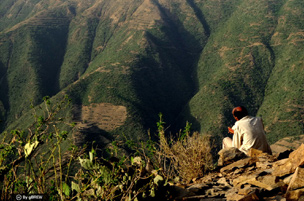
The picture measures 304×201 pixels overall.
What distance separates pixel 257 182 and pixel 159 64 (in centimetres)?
8438

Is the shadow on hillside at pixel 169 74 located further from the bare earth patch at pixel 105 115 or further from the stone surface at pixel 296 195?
the stone surface at pixel 296 195

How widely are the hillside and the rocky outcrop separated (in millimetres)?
33375

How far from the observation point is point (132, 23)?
112 meters

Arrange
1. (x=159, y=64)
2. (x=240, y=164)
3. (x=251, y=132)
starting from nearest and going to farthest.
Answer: (x=240, y=164)
(x=251, y=132)
(x=159, y=64)

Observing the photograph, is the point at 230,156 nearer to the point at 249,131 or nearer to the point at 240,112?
the point at 249,131

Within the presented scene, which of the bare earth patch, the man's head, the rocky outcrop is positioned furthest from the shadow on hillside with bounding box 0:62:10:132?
the rocky outcrop

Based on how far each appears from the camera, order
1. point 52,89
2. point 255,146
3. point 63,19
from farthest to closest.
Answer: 1. point 63,19
2. point 52,89
3. point 255,146

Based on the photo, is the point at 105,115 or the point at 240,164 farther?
the point at 105,115

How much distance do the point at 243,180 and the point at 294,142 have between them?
4664 cm

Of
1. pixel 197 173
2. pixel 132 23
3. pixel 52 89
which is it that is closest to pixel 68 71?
pixel 52 89

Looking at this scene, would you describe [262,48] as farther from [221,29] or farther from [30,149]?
[30,149]

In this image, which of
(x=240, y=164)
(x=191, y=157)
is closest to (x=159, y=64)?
(x=191, y=157)

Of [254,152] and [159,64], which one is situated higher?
[159,64]

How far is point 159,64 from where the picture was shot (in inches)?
3442
